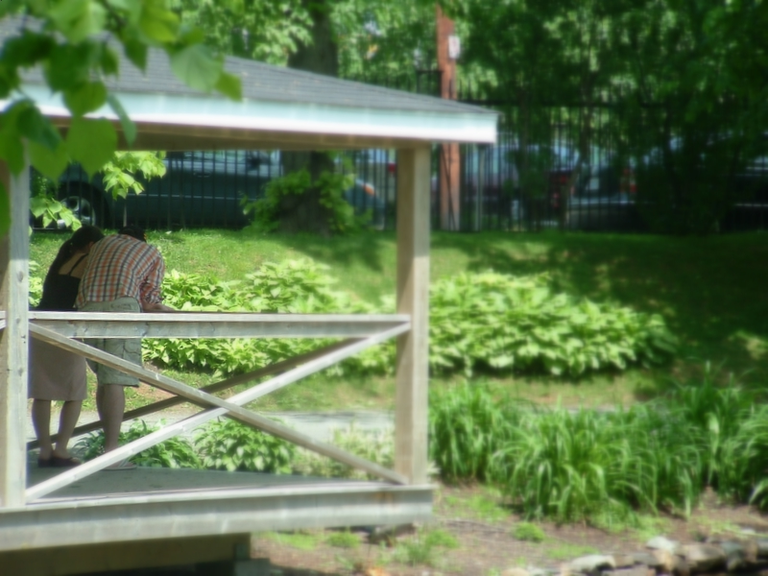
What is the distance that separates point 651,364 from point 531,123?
5394 millimetres

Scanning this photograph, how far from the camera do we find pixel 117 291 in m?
5.20

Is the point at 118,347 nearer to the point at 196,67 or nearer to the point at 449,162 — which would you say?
the point at 196,67

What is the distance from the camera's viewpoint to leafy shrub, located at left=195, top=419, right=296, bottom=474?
6.38 m

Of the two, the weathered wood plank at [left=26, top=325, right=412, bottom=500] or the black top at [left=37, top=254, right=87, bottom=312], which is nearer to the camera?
the weathered wood plank at [left=26, top=325, right=412, bottom=500]

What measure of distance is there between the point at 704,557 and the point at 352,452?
2.48 metres

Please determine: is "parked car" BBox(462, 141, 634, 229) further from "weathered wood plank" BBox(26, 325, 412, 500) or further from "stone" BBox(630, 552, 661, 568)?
"weathered wood plank" BBox(26, 325, 412, 500)

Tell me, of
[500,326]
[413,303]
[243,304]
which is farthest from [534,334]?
[413,303]

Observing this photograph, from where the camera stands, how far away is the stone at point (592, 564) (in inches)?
233

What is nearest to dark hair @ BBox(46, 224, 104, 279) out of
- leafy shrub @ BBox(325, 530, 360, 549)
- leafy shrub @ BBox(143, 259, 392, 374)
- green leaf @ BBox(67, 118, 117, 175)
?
leafy shrub @ BBox(143, 259, 392, 374)

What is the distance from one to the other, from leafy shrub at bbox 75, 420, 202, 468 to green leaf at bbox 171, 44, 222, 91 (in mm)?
4194

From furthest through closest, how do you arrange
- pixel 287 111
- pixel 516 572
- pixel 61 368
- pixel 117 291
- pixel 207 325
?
pixel 516 572 < pixel 61 368 < pixel 117 291 < pixel 207 325 < pixel 287 111

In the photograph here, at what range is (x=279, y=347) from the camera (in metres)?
7.76

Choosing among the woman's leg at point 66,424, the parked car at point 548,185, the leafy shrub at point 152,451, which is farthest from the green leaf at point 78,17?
the parked car at point 548,185

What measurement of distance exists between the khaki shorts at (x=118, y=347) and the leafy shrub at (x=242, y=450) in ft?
3.90
